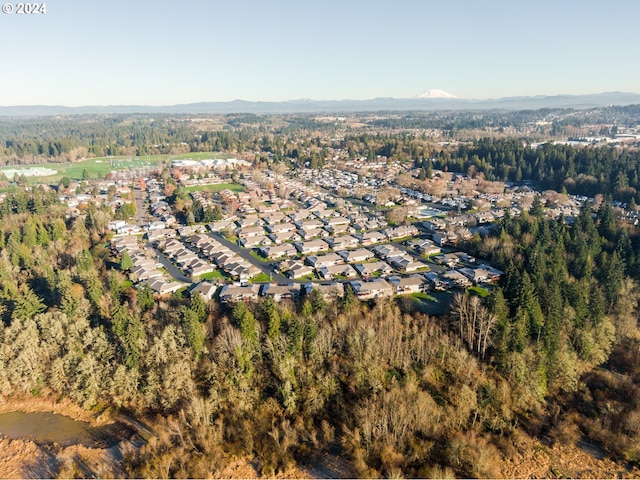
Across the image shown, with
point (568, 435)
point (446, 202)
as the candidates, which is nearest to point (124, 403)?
point (568, 435)

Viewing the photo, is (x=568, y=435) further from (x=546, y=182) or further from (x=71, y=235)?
(x=546, y=182)

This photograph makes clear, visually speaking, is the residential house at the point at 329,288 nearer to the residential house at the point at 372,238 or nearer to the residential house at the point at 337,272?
the residential house at the point at 337,272

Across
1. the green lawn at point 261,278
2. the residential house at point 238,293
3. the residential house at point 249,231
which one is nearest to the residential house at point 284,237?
the residential house at point 249,231

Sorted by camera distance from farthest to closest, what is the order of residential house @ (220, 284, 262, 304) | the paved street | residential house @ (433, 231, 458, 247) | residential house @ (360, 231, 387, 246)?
residential house @ (360, 231, 387, 246) → residential house @ (433, 231, 458, 247) → the paved street → residential house @ (220, 284, 262, 304)

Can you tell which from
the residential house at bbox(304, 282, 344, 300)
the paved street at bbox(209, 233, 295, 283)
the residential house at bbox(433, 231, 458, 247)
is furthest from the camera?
the residential house at bbox(433, 231, 458, 247)

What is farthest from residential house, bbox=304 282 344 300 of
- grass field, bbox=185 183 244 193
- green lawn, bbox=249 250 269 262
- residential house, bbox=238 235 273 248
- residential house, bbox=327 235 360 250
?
grass field, bbox=185 183 244 193

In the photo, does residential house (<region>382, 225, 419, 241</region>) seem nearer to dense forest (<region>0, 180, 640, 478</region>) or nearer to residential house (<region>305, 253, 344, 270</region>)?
residential house (<region>305, 253, 344, 270</region>)

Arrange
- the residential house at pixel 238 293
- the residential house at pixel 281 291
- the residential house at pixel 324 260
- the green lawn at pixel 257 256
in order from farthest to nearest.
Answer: the green lawn at pixel 257 256 → the residential house at pixel 324 260 → the residential house at pixel 281 291 → the residential house at pixel 238 293

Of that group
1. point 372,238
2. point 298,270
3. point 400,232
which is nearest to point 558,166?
point 400,232
